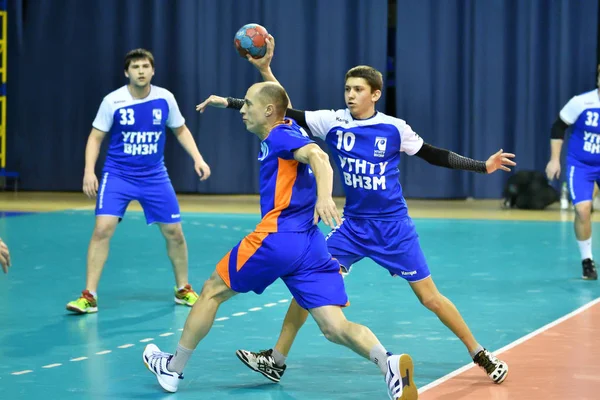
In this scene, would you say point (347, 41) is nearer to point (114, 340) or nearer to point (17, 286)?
point (17, 286)

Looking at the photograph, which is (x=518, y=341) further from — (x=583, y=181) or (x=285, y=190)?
(x=583, y=181)

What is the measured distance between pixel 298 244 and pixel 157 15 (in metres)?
13.6

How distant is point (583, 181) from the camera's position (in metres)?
9.41

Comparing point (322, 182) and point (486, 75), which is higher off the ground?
point (486, 75)

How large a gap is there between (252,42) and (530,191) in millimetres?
10013

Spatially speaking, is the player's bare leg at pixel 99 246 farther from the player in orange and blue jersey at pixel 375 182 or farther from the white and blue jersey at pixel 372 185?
the white and blue jersey at pixel 372 185

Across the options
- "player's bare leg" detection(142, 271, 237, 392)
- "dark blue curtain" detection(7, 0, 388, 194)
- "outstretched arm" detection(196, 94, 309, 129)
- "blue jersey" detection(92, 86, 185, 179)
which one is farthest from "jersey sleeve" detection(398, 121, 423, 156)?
"dark blue curtain" detection(7, 0, 388, 194)

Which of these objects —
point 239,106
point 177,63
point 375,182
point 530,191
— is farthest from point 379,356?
point 177,63

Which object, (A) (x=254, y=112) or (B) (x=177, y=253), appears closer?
(A) (x=254, y=112)

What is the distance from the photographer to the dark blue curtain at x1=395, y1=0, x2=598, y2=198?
55.6ft

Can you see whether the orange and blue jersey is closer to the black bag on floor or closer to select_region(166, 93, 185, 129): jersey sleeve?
select_region(166, 93, 185, 129): jersey sleeve

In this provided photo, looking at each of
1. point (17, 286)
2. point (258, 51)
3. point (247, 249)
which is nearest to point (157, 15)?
point (17, 286)

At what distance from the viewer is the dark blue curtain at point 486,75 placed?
55.6 ft

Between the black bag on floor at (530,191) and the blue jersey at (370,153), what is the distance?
10082mm
